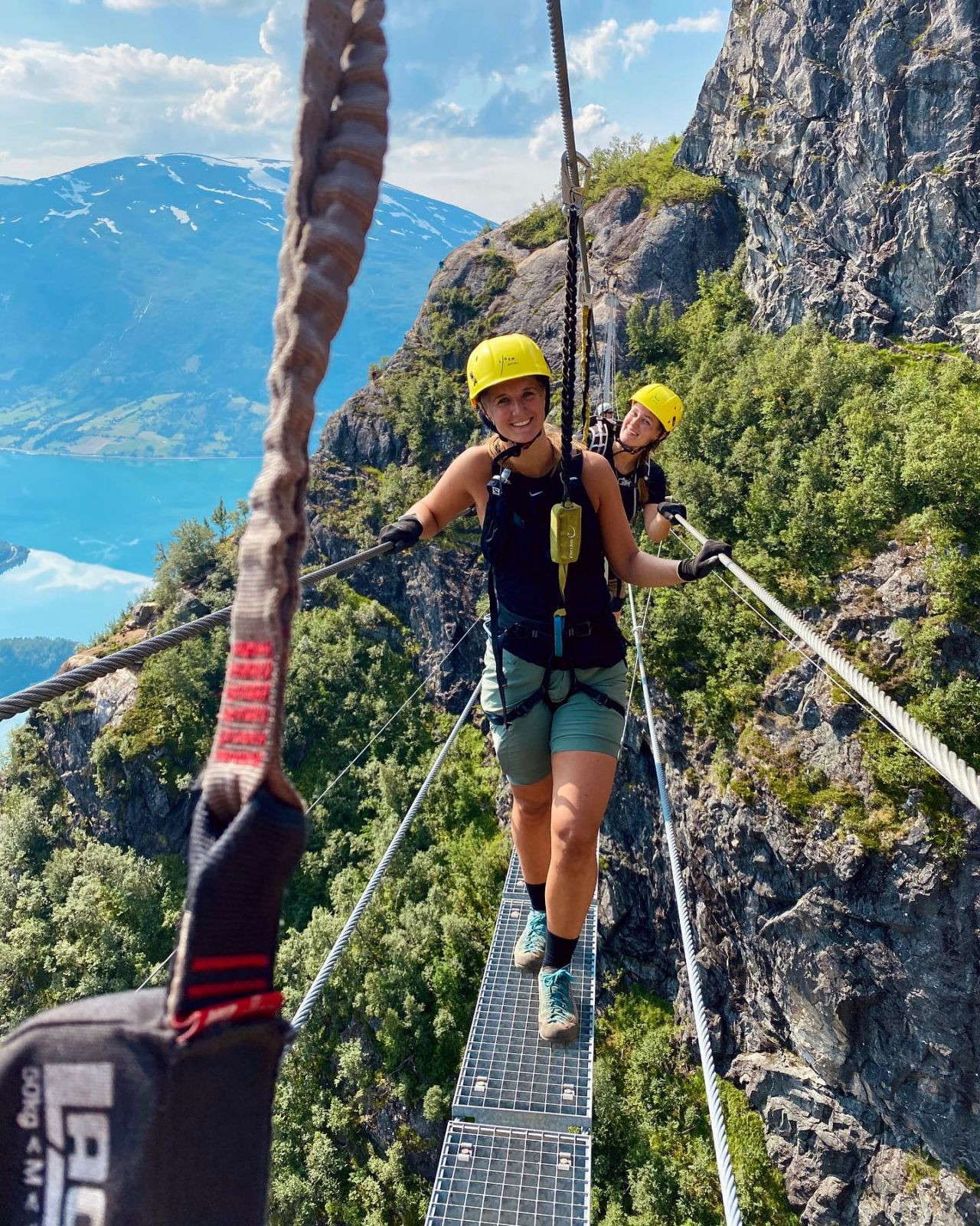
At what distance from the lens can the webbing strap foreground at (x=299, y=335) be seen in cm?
83

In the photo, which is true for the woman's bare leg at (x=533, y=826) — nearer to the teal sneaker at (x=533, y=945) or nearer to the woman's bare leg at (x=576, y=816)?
the woman's bare leg at (x=576, y=816)

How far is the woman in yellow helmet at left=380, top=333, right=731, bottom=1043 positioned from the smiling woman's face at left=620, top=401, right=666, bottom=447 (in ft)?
9.80

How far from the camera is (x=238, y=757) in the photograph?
83 centimetres

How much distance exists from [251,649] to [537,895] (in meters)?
4.01

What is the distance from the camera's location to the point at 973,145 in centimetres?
1936

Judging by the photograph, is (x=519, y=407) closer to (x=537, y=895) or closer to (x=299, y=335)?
(x=299, y=335)

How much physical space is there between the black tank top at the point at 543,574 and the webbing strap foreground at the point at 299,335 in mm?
2590

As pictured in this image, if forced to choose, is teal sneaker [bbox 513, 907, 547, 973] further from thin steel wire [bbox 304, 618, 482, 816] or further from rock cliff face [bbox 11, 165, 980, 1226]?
rock cliff face [bbox 11, 165, 980, 1226]

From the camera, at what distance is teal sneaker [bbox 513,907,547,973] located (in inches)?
188

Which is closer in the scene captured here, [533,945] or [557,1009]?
[557,1009]

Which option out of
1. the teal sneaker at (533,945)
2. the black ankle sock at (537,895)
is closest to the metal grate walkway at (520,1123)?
the teal sneaker at (533,945)

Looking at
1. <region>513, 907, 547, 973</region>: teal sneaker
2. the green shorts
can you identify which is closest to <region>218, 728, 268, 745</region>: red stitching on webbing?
the green shorts

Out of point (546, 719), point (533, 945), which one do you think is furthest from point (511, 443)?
point (533, 945)

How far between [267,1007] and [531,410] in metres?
2.92
